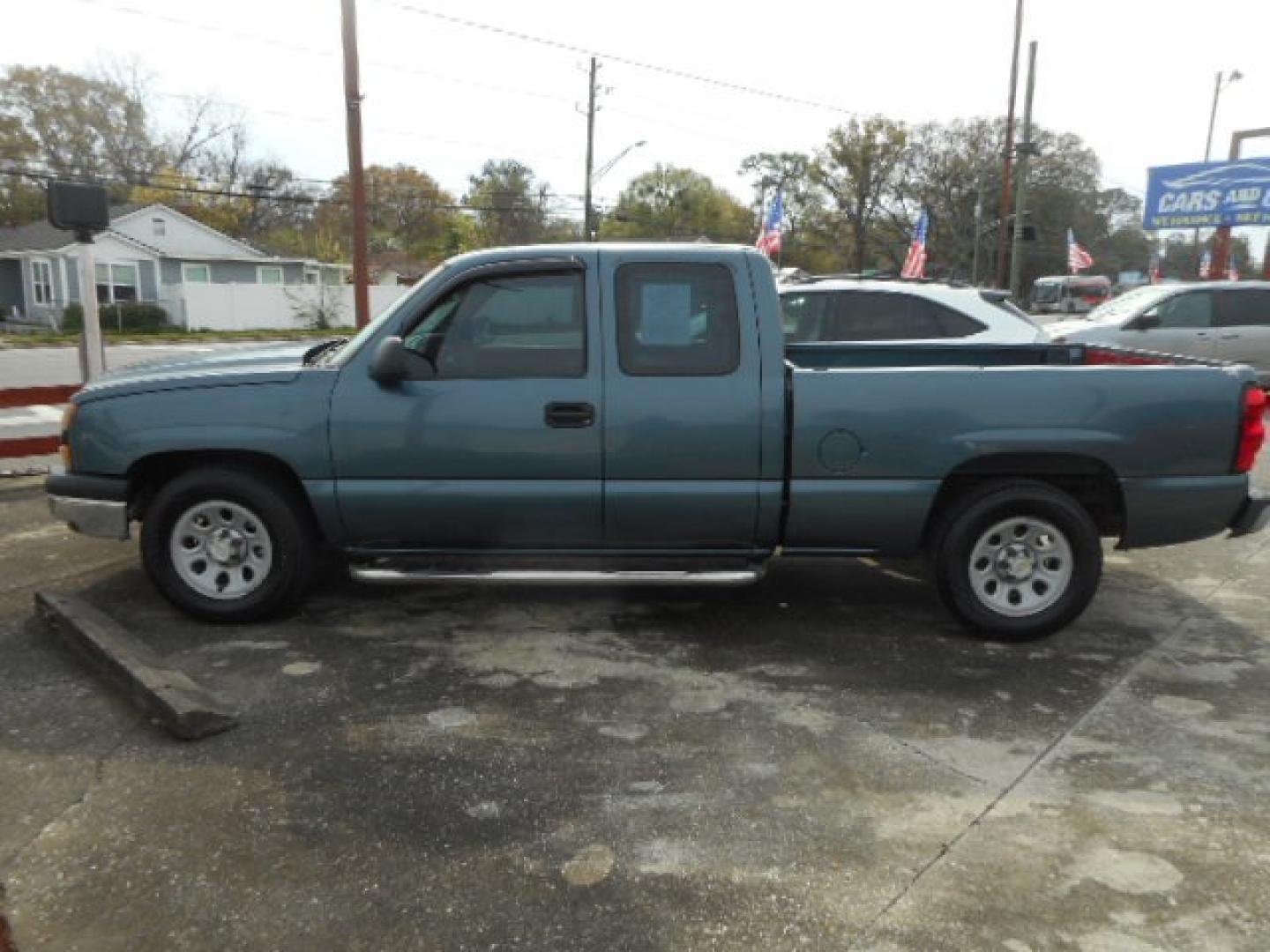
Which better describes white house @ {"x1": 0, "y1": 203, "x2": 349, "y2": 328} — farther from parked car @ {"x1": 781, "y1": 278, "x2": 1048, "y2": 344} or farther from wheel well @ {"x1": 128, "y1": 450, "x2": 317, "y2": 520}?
wheel well @ {"x1": 128, "y1": 450, "x2": 317, "y2": 520}

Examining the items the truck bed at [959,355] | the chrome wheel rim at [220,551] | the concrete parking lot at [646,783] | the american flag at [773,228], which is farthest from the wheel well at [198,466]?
the american flag at [773,228]

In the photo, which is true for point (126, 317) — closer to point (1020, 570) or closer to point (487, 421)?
point (487, 421)

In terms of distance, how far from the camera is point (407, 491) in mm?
4473

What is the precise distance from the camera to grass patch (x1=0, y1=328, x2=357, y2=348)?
28.0 metres

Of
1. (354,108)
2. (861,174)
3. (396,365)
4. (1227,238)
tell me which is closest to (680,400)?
(396,365)

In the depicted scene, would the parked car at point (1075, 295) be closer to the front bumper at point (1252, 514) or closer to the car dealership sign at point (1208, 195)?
the car dealership sign at point (1208, 195)

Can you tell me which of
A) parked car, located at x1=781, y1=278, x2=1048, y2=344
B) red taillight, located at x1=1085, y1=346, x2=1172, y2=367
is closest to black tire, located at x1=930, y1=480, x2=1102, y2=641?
red taillight, located at x1=1085, y1=346, x2=1172, y2=367

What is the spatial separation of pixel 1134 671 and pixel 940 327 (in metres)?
4.07

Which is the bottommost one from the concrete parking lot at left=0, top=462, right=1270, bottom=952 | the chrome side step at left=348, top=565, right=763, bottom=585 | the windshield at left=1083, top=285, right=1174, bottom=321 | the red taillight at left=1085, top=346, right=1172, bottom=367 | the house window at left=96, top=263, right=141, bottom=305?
the concrete parking lot at left=0, top=462, right=1270, bottom=952

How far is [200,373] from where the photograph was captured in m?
4.62

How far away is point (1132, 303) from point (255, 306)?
108ft

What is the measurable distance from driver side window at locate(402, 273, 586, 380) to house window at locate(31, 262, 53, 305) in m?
40.5

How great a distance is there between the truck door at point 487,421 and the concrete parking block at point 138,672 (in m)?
1.05

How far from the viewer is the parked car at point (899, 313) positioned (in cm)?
775
